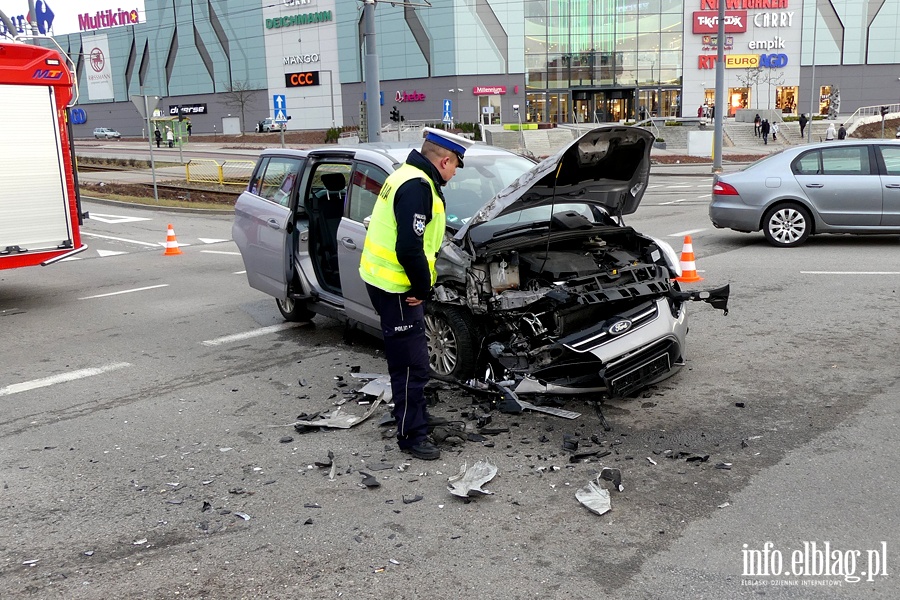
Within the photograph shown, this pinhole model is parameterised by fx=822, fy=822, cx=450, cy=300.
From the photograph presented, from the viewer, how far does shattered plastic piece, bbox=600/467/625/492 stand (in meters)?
4.40

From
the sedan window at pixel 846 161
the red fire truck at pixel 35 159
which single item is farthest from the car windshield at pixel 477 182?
the sedan window at pixel 846 161

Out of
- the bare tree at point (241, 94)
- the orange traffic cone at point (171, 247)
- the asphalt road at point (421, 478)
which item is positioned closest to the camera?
the asphalt road at point (421, 478)

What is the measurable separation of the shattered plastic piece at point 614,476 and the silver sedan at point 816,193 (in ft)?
28.6

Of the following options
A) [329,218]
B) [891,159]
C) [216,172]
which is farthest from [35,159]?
[216,172]

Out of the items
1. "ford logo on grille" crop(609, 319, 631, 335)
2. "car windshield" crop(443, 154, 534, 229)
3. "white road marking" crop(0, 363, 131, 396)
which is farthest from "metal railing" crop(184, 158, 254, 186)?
"ford logo on grille" crop(609, 319, 631, 335)

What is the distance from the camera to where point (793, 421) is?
17.4 feet

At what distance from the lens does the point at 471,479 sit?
4.53 metres

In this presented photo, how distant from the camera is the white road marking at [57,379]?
6.62m

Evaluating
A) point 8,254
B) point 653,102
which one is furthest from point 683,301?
point 653,102

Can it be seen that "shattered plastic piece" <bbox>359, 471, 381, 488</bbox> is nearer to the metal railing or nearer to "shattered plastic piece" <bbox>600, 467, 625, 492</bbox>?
"shattered plastic piece" <bbox>600, 467, 625, 492</bbox>

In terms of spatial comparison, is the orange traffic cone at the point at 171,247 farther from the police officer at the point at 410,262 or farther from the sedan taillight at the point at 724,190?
the police officer at the point at 410,262

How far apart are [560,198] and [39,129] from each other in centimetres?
691

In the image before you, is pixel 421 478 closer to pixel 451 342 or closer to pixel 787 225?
pixel 451 342

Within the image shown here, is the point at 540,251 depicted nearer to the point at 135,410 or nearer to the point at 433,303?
the point at 433,303
